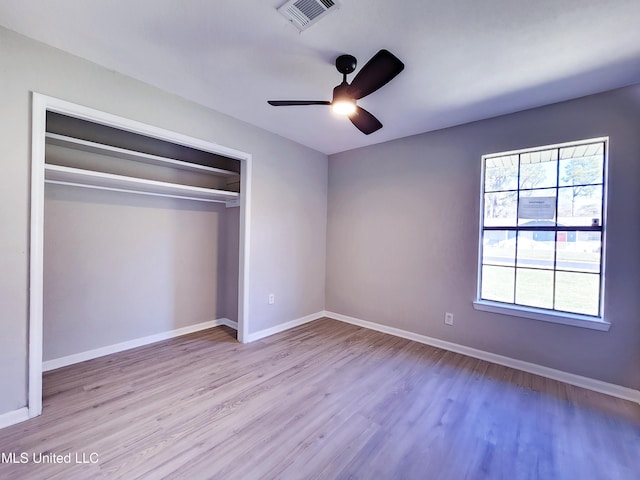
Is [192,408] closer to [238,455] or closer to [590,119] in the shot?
[238,455]

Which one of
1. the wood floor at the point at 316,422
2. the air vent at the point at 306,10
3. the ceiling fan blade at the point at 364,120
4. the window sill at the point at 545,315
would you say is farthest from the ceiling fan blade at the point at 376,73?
the window sill at the point at 545,315

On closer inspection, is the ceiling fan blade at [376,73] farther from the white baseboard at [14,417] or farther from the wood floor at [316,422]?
the white baseboard at [14,417]

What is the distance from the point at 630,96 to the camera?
2.22m

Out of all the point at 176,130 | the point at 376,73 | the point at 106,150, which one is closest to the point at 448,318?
the point at 376,73

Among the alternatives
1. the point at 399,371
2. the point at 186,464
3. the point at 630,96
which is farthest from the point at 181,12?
the point at 630,96

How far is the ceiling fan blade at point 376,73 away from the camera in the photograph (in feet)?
5.16

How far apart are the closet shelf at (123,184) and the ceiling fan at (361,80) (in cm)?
153

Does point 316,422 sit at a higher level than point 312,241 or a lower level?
lower

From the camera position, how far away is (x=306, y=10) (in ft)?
5.12

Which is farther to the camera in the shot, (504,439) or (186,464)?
(504,439)

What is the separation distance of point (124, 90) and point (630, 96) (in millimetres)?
4140

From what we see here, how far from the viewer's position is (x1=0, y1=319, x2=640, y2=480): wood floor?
4.96 feet

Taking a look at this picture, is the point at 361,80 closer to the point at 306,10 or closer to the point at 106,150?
the point at 306,10

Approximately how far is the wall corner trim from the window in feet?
12.8
